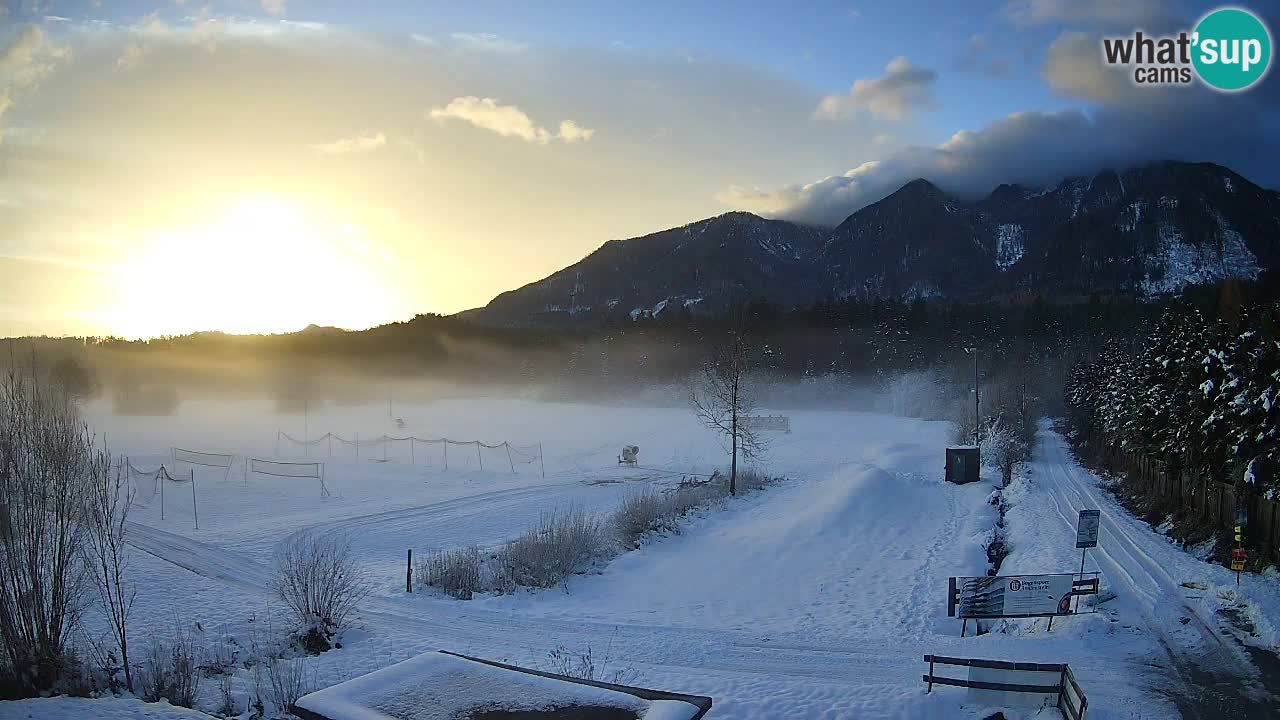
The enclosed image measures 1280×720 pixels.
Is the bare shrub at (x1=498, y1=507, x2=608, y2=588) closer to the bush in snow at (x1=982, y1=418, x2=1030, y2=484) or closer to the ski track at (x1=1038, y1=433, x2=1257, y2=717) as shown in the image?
the ski track at (x1=1038, y1=433, x2=1257, y2=717)

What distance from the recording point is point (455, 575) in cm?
2128

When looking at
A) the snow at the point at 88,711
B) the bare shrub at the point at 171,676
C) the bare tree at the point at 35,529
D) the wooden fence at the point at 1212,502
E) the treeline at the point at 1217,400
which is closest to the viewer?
the snow at the point at 88,711

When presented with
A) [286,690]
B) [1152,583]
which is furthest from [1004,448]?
[286,690]

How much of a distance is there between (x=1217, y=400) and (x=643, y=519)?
19653 millimetres

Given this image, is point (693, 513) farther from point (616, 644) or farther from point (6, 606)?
point (6, 606)

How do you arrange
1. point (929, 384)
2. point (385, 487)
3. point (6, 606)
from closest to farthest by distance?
point (6, 606), point (385, 487), point (929, 384)

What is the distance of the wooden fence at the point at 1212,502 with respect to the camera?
1909 cm

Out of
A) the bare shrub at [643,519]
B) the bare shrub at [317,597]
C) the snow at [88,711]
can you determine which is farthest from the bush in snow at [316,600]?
the bare shrub at [643,519]

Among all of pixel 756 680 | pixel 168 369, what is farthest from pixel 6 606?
pixel 168 369

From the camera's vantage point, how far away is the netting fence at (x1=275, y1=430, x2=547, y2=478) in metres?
60.2

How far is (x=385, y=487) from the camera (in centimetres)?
4625

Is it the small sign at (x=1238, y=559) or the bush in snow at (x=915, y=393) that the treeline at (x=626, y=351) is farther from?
the small sign at (x=1238, y=559)

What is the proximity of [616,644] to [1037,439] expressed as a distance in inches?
2480

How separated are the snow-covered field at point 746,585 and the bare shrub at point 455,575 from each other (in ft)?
2.13
